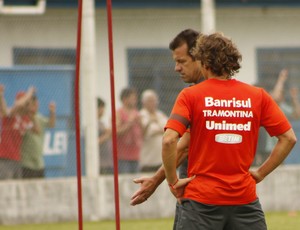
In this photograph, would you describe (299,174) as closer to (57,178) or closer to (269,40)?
(269,40)

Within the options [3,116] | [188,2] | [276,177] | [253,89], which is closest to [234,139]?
[253,89]

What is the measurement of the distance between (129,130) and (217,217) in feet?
34.0

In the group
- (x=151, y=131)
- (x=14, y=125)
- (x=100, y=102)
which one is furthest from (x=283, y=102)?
(x=14, y=125)

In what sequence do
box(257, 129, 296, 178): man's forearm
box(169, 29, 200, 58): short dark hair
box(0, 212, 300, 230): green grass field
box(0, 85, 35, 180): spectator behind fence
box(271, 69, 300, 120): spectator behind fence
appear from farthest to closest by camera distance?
box(271, 69, 300, 120): spectator behind fence → box(0, 85, 35, 180): spectator behind fence → box(0, 212, 300, 230): green grass field → box(169, 29, 200, 58): short dark hair → box(257, 129, 296, 178): man's forearm

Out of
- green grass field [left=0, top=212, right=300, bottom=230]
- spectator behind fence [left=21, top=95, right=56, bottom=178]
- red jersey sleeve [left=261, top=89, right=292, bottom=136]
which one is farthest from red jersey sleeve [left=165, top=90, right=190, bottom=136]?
spectator behind fence [left=21, top=95, right=56, bottom=178]

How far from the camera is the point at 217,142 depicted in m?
7.03

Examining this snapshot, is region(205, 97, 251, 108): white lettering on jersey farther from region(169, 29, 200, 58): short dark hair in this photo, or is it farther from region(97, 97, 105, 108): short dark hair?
region(97, 97, 105, 108): short dark hair

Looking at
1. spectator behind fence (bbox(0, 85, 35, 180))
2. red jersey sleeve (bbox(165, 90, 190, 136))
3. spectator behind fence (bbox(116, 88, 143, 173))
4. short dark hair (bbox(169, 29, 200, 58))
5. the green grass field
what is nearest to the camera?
red jersey sleeve (bbox(165, 90, 190, 136))

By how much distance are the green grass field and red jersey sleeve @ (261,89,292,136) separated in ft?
24.7

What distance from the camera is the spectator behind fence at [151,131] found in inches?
682

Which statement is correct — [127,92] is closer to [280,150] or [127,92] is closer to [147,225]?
[147,225]

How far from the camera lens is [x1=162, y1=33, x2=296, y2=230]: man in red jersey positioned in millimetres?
6992

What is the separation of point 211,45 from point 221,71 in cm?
17

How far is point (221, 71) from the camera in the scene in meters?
7.12
